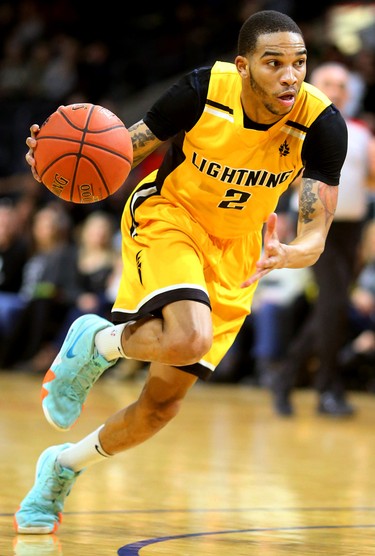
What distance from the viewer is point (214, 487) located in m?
4.81

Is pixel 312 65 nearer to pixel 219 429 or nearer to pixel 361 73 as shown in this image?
pixel 361 73

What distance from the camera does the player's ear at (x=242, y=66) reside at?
13.0ft

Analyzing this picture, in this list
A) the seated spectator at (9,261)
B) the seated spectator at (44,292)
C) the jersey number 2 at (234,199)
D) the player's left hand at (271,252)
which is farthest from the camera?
the seated spectator at (9,261)

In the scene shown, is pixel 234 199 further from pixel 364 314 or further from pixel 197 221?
pixel 364 314

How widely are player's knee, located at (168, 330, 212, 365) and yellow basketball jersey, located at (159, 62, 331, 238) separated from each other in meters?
0.63

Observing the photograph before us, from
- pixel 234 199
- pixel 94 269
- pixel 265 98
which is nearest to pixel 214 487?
pixel 234 199

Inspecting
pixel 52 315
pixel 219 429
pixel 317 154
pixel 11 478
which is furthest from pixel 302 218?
pixel 52 315

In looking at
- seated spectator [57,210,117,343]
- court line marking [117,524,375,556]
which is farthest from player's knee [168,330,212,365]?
seated spectator [57,210,117,343]

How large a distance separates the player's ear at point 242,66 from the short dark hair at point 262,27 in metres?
0.02

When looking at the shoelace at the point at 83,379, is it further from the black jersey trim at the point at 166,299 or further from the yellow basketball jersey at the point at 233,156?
the yellow basketball jersey at the point at 233,156

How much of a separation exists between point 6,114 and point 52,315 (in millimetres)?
4922

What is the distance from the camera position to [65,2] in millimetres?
17062

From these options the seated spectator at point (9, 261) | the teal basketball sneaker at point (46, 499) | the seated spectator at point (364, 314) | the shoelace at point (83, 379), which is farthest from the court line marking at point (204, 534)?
the seated spectator at point (9, 261)

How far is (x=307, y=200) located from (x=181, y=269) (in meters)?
0.53
